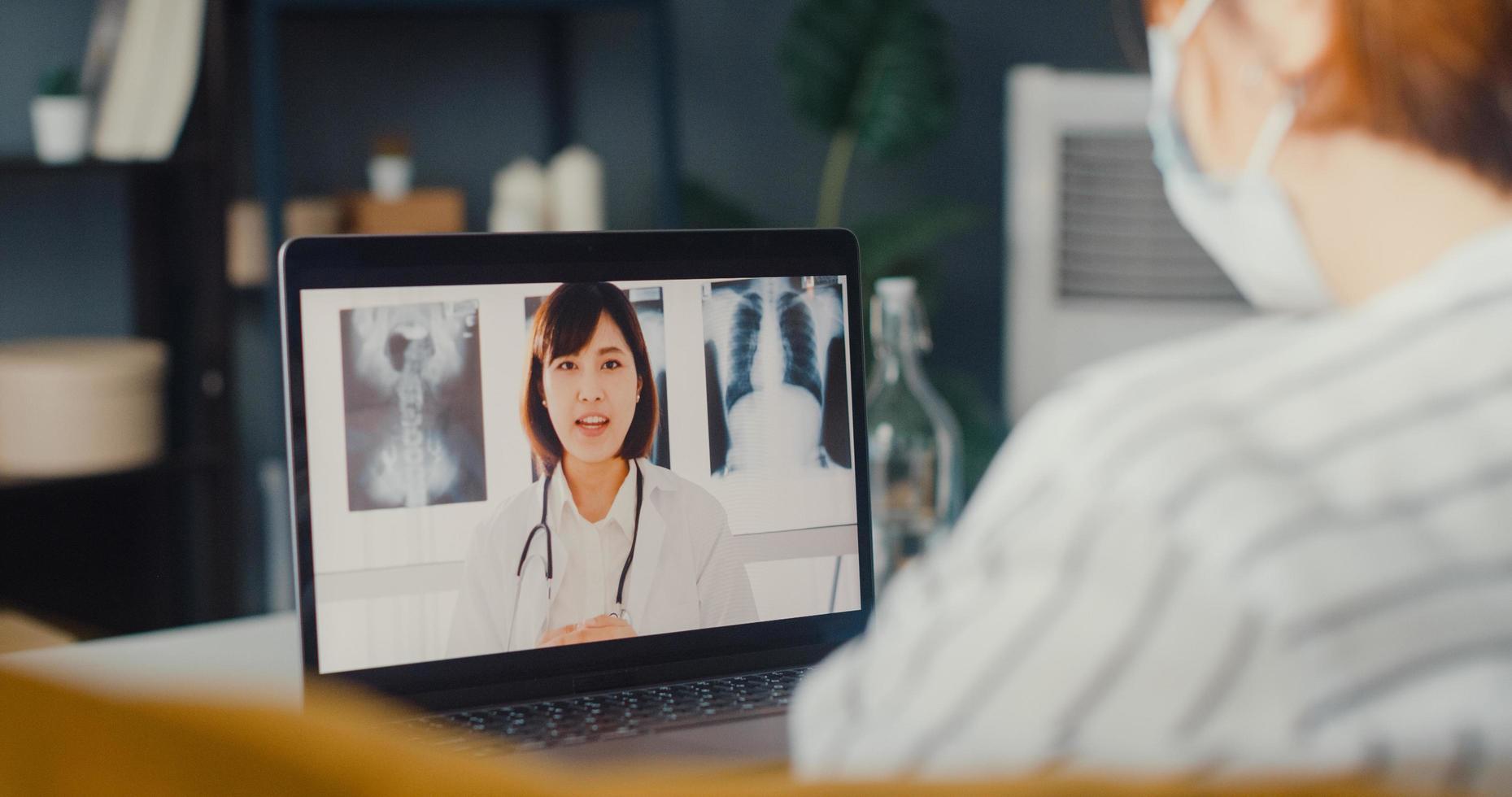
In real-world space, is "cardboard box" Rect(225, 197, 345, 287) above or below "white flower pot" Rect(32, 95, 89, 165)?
below

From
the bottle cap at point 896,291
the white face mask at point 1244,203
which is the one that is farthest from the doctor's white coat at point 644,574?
the white face mask at point 1244,203

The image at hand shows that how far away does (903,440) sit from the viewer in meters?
1.14

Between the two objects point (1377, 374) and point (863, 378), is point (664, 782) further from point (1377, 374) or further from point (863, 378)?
point (863, 378)

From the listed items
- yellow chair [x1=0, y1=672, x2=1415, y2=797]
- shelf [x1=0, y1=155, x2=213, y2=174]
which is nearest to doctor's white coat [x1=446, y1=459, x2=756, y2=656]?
yellow chair [x1=0, y1=672, x2=1415, y2=797]

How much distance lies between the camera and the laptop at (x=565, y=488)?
34.0 inches

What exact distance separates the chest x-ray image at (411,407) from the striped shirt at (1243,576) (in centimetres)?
51

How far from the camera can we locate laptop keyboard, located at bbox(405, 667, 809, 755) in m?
0.83

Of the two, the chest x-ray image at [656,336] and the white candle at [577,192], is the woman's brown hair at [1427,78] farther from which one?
the white candle at [577,192]

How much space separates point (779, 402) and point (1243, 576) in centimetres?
63

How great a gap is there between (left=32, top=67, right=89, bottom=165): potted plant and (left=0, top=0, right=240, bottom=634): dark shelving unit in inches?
2.9

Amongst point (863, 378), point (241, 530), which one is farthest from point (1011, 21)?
point (863, 378)

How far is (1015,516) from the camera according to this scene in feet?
1.33

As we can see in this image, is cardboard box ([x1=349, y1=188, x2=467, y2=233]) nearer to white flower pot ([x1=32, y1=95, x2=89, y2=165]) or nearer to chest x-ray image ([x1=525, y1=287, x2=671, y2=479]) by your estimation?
white flower pot ([x1=32, y1=95, x2=89, y2=165])

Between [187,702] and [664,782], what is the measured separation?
0.09 metres
